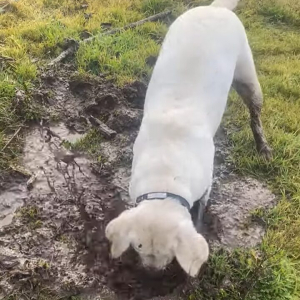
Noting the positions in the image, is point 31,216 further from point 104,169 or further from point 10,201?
point 104,169

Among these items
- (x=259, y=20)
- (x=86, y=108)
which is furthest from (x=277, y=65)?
(x=86, y=108)

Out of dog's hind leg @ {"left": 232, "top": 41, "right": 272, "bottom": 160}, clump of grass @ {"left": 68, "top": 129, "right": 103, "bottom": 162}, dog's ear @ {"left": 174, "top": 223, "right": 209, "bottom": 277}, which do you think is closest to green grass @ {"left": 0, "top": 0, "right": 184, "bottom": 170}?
clump of grass @ {"left": 68, "top": 129, "right": 103, "bottom": 162}

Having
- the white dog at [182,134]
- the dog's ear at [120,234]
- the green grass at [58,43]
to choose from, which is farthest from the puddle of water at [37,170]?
the dog's ear at [120,234]

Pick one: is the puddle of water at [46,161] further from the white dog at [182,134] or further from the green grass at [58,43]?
the white dog at [182,134]

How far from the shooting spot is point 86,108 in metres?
5.44

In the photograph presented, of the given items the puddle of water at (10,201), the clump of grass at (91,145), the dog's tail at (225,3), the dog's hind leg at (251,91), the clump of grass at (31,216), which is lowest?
the clump of grass at (91,145)

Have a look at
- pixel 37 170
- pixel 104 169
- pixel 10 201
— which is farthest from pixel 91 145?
pixel 10 201

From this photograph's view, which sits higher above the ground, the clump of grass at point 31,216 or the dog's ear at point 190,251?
the dog's ear at point 190,251

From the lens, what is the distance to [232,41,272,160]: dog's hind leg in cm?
458

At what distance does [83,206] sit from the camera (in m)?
4.31

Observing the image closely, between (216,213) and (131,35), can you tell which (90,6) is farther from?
(216,213)

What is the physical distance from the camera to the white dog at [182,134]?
2.95 metres

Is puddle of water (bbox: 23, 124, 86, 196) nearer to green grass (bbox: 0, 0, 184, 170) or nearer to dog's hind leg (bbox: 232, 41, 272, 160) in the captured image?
green grass (bbox: 0, 0, 184, 170)

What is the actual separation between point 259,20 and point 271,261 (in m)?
4.76
